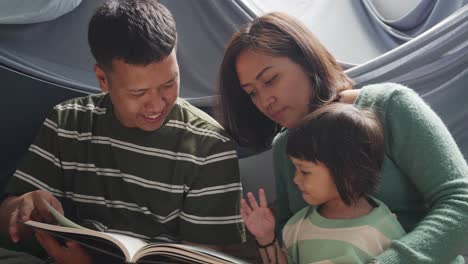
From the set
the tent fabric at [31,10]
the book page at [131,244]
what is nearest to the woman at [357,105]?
the book page at [131,244]

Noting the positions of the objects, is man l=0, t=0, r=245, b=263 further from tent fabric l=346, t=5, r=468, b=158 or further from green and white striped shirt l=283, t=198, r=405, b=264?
tent fabric l=346, t=5, r=468, b=158

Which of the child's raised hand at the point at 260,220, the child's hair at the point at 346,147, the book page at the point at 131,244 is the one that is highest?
the child's hair at the point at 346,147

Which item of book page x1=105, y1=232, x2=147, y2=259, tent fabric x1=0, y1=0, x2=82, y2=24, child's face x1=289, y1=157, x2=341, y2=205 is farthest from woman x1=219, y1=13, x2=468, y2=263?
tent fabric x1=0, y1=0, x2=82, y2=24

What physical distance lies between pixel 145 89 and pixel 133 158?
0.56ft

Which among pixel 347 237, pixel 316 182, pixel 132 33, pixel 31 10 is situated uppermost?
pixel 31 10

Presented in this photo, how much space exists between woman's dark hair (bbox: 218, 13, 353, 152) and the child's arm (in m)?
0.24

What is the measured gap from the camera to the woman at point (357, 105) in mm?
1025

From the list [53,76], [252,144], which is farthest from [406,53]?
[53,76]

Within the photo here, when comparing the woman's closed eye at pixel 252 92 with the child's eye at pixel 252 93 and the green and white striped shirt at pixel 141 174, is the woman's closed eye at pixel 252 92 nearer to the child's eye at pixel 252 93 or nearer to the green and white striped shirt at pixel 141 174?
the child's eye at pixel 252 93

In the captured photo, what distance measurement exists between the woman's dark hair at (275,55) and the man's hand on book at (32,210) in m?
0.44

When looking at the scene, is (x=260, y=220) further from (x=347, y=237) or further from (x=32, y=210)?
(x=32, y=210)

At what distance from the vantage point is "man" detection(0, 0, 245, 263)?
3.88 feet

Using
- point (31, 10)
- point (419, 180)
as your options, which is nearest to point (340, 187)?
point (419, 180)

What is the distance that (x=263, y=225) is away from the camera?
1.12 metres
